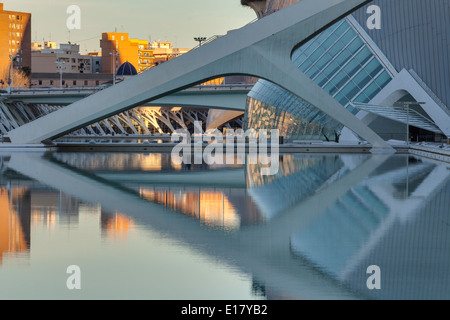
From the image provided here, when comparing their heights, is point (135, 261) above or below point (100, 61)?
below

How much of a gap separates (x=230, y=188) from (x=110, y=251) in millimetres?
9820

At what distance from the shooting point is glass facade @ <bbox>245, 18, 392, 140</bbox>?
162 feet

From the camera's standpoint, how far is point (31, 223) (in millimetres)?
13914

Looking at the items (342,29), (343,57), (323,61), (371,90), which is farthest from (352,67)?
(342,29)

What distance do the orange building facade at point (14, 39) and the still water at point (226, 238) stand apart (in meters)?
133

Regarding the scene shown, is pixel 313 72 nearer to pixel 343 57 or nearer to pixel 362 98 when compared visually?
pixel 343 57

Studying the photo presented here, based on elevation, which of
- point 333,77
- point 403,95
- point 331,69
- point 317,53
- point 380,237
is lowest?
point 380,237

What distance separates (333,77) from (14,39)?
113 metres

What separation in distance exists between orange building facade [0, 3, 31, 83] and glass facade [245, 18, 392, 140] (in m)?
103

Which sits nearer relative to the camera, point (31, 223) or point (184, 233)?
point (184, 233)

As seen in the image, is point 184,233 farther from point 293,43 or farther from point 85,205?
point 293,43

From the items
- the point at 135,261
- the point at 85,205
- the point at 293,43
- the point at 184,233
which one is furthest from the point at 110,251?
the point at 293,43

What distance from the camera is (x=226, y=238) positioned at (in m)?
12.5
